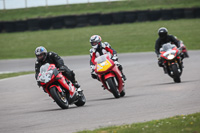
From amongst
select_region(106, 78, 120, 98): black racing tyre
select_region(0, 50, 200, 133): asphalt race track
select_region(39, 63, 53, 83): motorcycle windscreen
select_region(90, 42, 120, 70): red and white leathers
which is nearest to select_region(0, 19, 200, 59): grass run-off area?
select_region(0, 50, 200, 133): asphalt race track

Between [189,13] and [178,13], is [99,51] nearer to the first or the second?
[189,13]

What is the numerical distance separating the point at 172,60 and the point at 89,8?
26.3 metres

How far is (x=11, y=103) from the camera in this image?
1160 centimetres

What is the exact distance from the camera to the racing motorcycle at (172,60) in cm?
1302

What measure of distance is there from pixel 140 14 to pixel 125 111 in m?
24.6

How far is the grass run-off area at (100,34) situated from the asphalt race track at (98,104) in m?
9.19

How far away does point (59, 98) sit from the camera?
30.7ft

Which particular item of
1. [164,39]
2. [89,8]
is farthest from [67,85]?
[89,8]

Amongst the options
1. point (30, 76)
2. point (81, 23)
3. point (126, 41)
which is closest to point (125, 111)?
point (30, 76)

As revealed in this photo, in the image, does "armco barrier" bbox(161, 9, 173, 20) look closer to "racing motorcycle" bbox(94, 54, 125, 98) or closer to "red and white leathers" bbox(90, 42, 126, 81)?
"red and white leathers" bbox(90, 42, 126, 81)

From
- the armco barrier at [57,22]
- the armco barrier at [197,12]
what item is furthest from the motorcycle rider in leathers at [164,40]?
the armco barrier at [57,22]

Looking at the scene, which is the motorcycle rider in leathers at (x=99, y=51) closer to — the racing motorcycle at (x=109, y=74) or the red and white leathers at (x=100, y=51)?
the red and white leathers at (x=100, y=51)

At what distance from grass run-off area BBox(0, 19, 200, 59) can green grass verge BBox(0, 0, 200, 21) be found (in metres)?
3.79

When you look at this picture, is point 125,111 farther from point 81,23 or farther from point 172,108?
point 81,23
